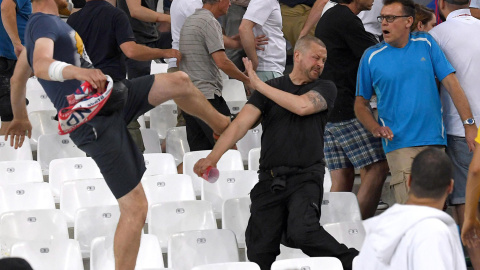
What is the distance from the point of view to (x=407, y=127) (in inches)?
241

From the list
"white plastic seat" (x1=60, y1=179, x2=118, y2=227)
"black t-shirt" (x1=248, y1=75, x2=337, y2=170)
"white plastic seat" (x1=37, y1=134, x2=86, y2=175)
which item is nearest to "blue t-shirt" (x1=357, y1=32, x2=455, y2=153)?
"black t-shirt" (x1=248, y1=75, x2=337, y2=170)

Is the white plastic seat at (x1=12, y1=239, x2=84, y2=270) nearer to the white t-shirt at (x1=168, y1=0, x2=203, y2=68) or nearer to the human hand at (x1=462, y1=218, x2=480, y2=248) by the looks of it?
the human hand at (x1=462, y1=218, x2=480, y2=248)

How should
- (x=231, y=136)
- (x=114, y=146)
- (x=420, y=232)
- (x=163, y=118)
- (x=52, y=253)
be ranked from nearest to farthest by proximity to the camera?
→ (x=420, y=232) → (x=114, y=146) → (x=52, y=253) → (x=231, y=136) → (x=163, y=118)

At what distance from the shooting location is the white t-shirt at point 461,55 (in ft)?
20.2

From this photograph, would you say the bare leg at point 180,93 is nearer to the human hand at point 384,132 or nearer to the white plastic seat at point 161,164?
the human hand at point 384,132

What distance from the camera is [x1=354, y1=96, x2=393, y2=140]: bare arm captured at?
612 centimetres

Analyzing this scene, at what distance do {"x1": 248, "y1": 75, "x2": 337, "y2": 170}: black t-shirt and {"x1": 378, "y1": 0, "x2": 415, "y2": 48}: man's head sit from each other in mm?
496

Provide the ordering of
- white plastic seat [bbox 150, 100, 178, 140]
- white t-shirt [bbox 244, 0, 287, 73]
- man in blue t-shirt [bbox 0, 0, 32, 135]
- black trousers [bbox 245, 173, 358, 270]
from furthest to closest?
1. white plastic seat [bbox 150, 100, 178, 140]
2. white t-shirt [bbox 244, 0, 287, 73]
3. man in blue t-shirt [bbox 0, 0, 32, 135]
4. black trousers [bbox 245, 173, 358, 270]

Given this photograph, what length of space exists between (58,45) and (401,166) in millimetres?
2335

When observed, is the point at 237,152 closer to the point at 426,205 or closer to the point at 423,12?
the point at 423,12

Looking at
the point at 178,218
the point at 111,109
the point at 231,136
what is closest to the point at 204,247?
the point at 178,218

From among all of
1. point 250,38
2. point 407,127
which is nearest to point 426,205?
point 407,127

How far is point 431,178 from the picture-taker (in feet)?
12.2

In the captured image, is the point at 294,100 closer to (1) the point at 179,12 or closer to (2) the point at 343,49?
(2) the point at 343,49
